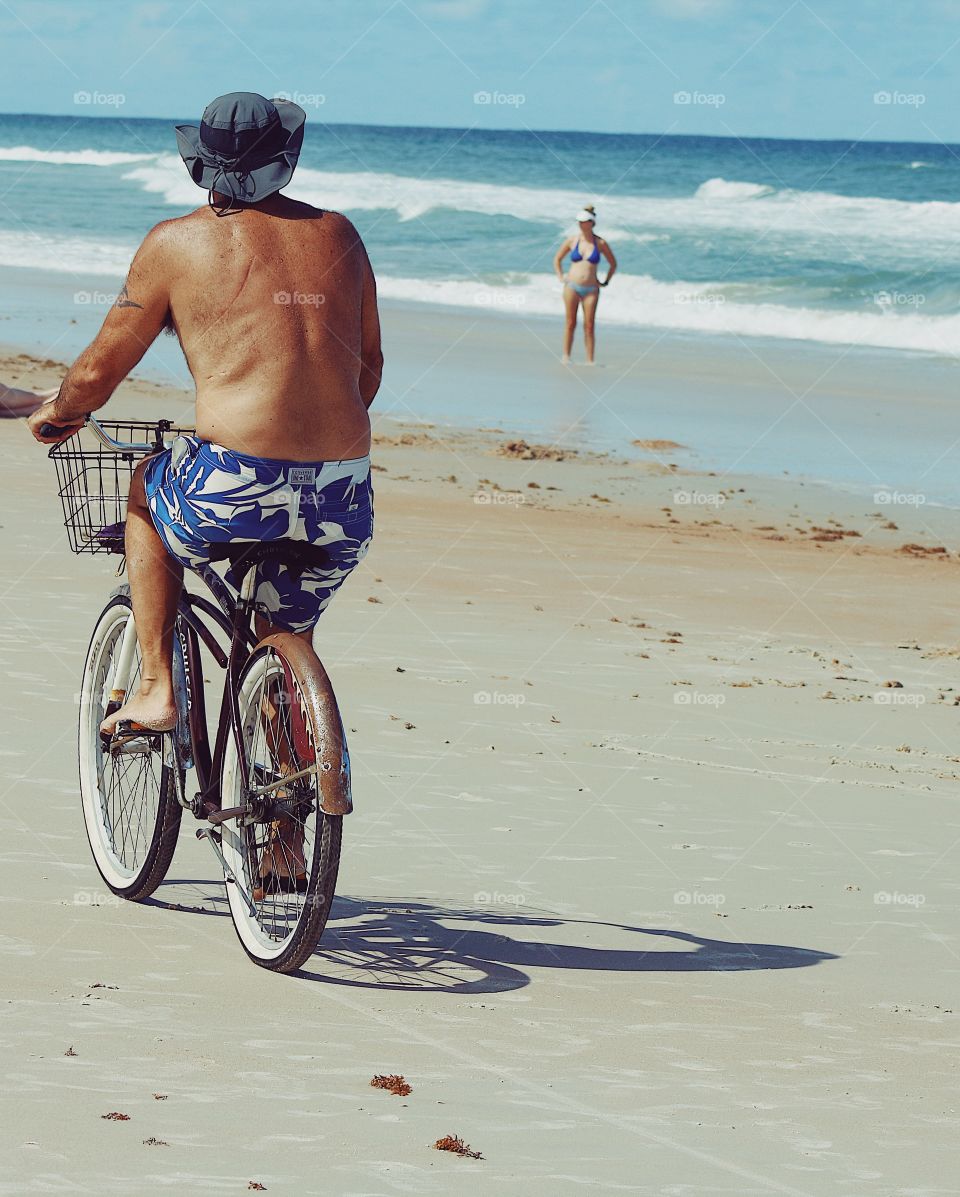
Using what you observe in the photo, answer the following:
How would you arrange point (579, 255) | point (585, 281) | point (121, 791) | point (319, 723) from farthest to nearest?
point (579, 255) < point (585, 281) < point (121, 791) < point (319, 723)

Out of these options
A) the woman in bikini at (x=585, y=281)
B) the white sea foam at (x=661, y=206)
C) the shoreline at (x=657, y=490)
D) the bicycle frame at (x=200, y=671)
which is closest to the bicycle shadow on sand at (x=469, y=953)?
the bicycle frame at (x=200, y=671)

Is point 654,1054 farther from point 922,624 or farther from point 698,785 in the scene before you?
point 922,624

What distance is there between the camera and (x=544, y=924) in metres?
4.69

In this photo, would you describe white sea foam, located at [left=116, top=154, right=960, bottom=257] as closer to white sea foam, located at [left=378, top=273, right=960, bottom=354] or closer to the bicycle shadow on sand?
white sea foam, located at [left=378, top=273, right=960, bottom=354]

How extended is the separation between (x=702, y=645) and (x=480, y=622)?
3.40ft

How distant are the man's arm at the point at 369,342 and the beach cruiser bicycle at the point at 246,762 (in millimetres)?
476

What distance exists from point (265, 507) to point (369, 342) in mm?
534

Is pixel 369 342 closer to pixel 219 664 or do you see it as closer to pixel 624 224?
pixel 219 664

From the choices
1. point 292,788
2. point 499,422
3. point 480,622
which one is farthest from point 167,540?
point 499,422

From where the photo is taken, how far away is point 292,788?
4.08 metres

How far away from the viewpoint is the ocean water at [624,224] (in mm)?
28375

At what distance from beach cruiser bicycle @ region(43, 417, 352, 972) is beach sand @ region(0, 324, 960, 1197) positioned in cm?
13

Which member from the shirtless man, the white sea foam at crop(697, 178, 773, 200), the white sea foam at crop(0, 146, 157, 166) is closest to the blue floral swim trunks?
the shirtless man

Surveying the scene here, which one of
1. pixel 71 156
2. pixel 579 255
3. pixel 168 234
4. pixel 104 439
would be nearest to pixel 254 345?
pixel 168 234
